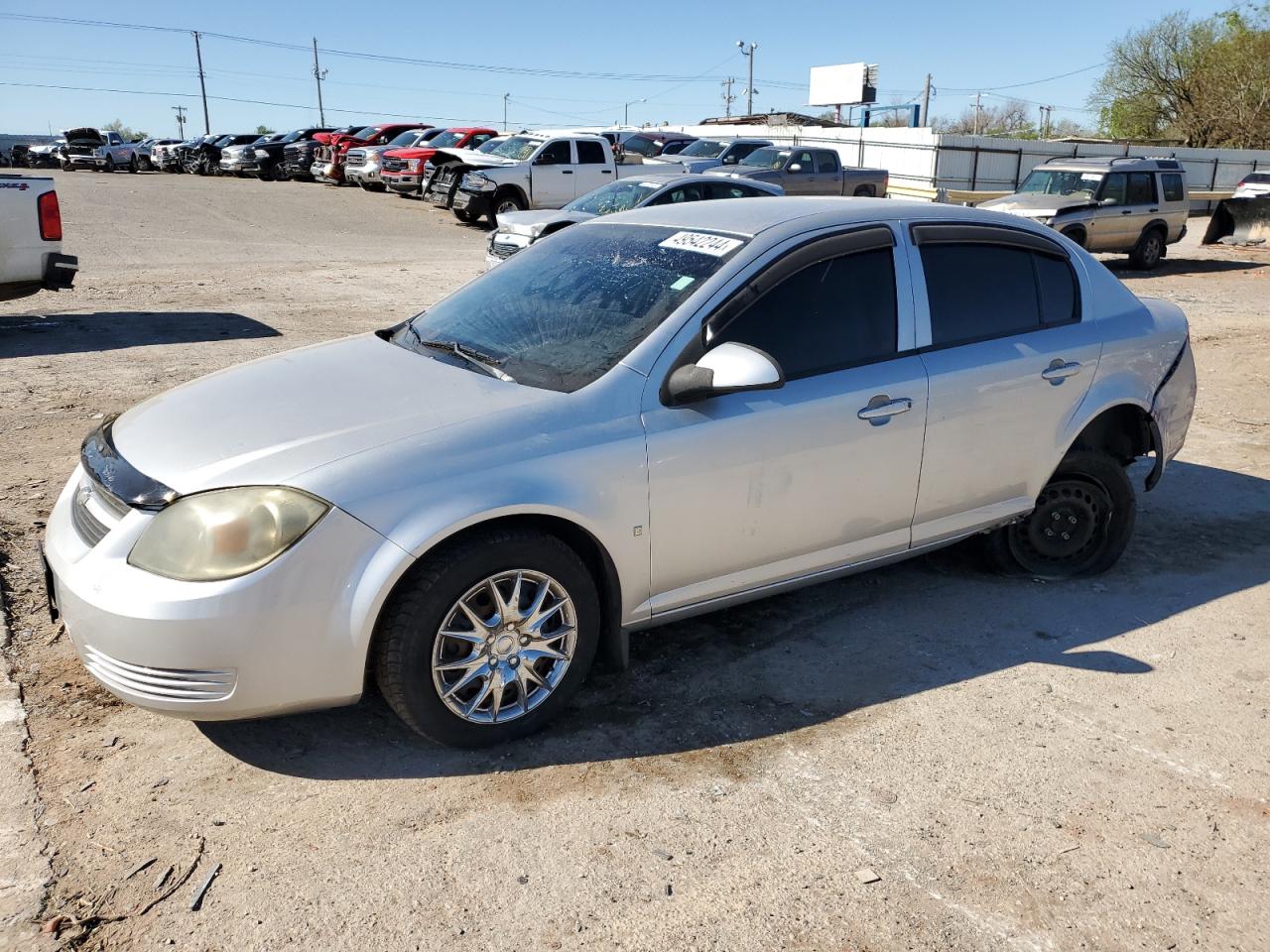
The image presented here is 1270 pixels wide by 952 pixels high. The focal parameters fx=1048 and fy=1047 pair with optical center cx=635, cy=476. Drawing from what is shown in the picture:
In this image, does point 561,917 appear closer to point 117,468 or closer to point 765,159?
point 117,468

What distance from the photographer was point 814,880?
290 cm

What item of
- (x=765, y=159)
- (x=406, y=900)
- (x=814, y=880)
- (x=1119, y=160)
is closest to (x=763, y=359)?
(x=814, y=880)

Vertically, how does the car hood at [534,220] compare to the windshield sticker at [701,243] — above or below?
below

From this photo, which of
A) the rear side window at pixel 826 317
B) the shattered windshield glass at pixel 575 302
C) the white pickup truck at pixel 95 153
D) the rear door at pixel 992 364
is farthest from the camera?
the white pickup truck at pixel 95 153

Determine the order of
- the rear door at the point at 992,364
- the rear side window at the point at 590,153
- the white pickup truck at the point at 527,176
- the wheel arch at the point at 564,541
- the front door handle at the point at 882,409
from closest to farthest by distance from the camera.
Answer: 1. the wheel arch at the point at 564,541
2. the front door handle at the point at 882,409
3. the rear door at the point at 992,364
4. the white pickup truck at the point at 527,176
5. the rear side window at the point at 590,153

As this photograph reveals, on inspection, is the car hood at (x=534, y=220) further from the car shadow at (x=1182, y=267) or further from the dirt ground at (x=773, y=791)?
the car shadow at (x=1182, y=267)

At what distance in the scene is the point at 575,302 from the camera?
4102 millimetres

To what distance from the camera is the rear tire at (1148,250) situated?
18594 millimetres

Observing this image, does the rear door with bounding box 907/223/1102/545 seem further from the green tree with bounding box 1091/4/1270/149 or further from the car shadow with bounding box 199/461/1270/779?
the green tree with bounding box 1091/4/1270/149

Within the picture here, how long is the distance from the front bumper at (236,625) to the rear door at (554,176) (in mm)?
19015

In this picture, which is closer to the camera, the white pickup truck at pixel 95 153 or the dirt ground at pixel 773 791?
the dirt ground at pixel 773 791

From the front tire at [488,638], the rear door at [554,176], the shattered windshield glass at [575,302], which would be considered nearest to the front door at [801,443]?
the shattered windshield glass at [575,302]

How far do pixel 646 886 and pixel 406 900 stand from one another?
0.64 meters

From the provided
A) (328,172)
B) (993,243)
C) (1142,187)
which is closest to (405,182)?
(328,172)
